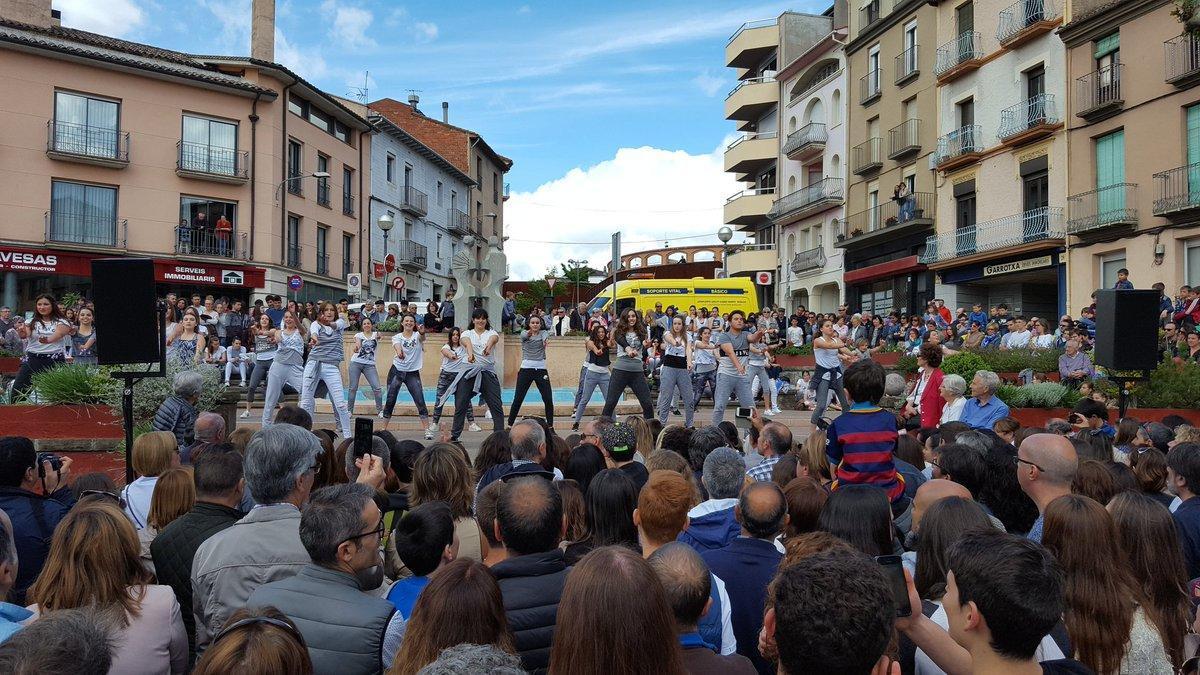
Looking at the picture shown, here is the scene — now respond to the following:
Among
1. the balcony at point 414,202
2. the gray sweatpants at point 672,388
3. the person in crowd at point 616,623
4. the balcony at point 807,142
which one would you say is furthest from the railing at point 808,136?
the person in crowd at point 616,623

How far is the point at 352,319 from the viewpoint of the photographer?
23.2 meters

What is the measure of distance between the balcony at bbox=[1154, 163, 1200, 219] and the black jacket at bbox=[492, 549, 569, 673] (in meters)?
23.9

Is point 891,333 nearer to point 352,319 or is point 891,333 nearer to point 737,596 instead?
point 352,319

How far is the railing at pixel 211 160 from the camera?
31922 millimetres

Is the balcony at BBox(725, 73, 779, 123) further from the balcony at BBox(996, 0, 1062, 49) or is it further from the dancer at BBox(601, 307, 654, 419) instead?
the dancer at BBox(601, 307, 654, 419)

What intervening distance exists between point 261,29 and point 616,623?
38.2m

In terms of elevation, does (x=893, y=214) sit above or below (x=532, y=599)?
above

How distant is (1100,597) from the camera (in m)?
3.06

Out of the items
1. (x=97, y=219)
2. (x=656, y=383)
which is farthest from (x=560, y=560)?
(x=97, y=219)

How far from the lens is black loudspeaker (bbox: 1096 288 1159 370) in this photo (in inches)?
359

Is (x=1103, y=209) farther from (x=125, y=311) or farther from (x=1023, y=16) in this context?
(x=125, y=311)

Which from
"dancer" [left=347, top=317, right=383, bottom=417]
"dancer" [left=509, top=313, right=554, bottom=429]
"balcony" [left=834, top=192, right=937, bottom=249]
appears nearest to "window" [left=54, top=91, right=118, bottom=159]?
"dancer" [left=347, top=317, right=383, bottom=417]

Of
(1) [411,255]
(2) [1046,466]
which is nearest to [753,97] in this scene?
(1) [411,255]

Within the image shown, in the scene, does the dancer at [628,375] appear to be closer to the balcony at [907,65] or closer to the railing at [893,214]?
the railing at [893,214]
